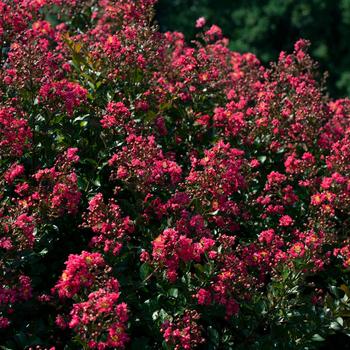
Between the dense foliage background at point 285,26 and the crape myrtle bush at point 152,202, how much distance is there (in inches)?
385

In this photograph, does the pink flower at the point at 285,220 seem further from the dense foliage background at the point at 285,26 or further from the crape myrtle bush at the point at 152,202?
the dense foliage background at the point at 285,26

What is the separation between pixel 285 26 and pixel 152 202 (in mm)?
11990

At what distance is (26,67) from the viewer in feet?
12.0

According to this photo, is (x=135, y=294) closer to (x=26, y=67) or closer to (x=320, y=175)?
(x=26, y=67)

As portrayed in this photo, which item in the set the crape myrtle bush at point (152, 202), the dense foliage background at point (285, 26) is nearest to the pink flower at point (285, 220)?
the crape myrtle bush at point (152, 202)

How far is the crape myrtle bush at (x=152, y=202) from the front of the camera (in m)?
3.14

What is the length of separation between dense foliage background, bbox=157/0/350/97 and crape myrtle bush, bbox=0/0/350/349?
9769mm

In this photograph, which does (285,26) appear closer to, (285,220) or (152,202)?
(285,220)

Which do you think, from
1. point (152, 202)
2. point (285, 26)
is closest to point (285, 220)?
point (152, 202)

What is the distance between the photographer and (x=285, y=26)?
14.8m

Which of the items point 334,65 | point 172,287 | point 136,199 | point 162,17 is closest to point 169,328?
point 172,287

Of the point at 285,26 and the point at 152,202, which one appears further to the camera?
the point at 285,26

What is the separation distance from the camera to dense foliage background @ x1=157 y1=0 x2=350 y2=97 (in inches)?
560

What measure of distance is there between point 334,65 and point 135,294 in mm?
11876
